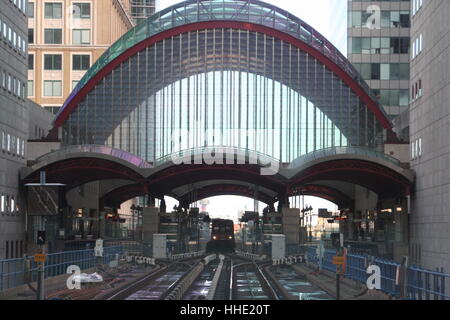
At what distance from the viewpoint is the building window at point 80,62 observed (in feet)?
442

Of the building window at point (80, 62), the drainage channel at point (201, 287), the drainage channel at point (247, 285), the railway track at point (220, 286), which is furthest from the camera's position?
the building window at point (80, 62)

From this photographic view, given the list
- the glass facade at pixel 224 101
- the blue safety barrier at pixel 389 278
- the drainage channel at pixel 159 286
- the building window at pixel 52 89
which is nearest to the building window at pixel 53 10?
the building window at pixel 52 89

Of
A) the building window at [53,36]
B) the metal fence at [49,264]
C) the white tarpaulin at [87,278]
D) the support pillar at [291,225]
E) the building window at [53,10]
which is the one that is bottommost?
the white tarpaulin at [87,278]

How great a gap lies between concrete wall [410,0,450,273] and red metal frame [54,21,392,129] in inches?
1231

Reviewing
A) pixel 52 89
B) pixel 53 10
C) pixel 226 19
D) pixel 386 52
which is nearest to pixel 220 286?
pixel 226 19

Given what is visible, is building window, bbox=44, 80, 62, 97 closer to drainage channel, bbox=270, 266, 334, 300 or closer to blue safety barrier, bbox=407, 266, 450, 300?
drainage channel, bbox=270, 266, 334, 300

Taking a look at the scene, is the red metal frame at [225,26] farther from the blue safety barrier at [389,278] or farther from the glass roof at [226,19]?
the blue safety barrier at [389,278]

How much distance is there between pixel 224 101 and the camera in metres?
97.1

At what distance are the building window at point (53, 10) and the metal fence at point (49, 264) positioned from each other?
81382 millimetres

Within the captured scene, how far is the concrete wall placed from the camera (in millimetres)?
55562

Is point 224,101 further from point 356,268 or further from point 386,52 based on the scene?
point 356,268

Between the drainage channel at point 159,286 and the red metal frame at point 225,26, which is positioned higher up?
the red metal frame at point 225,26

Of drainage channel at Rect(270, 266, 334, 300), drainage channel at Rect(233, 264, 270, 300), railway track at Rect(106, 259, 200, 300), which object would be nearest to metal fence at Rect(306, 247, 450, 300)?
drainage channel at Rect(270, 266, 334, 300)

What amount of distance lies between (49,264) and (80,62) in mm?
93098
